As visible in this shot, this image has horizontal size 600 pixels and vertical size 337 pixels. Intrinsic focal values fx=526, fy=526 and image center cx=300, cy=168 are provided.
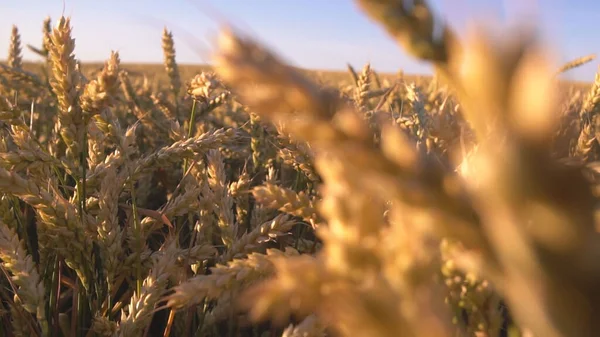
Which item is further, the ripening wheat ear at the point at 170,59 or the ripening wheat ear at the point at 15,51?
the ripening wheat ear at the point at 15,51

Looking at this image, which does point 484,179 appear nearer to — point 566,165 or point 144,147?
point 566,165

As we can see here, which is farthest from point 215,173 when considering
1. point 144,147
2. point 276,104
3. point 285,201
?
point 144,147

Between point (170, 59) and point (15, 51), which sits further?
point (15, 51)

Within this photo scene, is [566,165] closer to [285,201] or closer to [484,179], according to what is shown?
[484,179]

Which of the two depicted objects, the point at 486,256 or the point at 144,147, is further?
the point at 144,147

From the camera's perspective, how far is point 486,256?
40cm

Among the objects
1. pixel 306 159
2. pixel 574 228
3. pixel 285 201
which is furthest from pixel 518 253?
pixel 306 159

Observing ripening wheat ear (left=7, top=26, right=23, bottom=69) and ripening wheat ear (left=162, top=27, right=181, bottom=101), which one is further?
ripening wheat ear (left=7, top=26, right=23, bottom=69)

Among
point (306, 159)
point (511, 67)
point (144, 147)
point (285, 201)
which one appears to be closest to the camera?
point (511, 67)

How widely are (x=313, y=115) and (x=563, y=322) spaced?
0.23 meters

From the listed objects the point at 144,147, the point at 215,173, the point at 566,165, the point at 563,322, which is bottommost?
the point at 144,147

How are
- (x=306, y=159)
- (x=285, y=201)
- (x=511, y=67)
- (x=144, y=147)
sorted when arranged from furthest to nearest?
(x=144, y=147)
(x=306, y=159)
(x=285, y=201)
(x=511, y=67)

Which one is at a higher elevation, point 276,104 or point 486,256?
point 276,104

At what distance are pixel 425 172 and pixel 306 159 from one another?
1159mm
